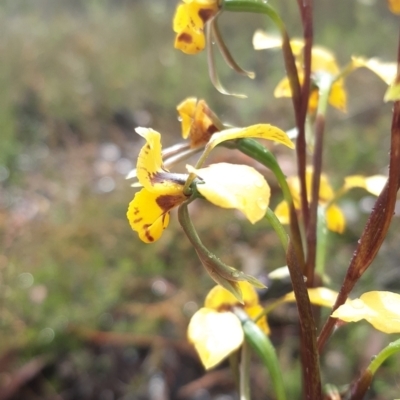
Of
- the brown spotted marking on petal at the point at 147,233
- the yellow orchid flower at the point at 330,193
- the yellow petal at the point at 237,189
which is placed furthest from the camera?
the yellow orchid flower at the point at 330,193

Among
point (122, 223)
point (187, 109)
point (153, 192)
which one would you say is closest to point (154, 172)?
point (153, 192)

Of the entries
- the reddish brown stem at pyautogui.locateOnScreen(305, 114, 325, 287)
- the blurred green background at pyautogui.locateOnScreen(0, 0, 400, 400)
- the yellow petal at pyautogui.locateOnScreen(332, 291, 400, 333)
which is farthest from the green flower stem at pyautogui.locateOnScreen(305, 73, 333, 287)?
the blurred green background at pyautogui.locateOnScreen(0, 0, 400, 400)

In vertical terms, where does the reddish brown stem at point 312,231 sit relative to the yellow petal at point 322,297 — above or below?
above

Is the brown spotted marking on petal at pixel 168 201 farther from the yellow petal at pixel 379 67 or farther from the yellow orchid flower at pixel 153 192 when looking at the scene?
the yellow petal at pixel 379 67

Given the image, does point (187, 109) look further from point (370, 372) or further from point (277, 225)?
point (370, 372)

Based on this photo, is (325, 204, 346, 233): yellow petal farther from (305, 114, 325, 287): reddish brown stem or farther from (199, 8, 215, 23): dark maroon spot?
(199, 8, 215, 23): dark maroon spot

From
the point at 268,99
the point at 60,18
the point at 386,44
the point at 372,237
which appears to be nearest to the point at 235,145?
the point at 372,237

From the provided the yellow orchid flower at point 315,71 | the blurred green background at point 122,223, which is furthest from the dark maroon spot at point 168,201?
the blurred green background at point 122,223
